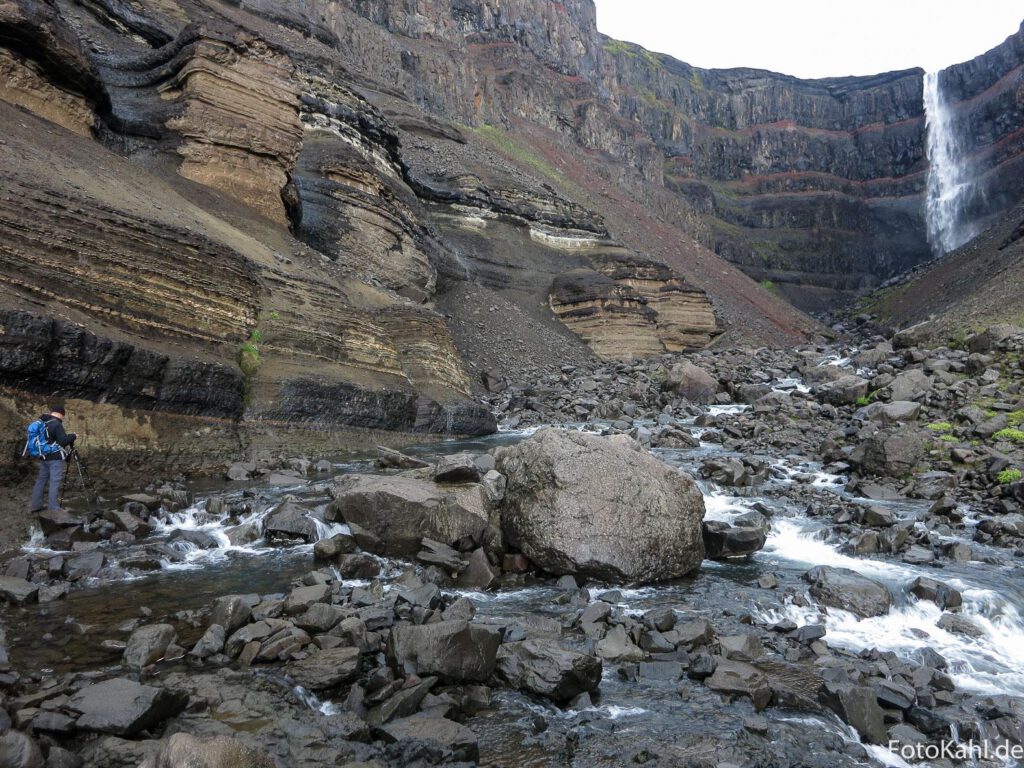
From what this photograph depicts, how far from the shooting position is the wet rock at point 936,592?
7.04 m

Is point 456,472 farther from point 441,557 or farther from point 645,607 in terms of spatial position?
point 645,607

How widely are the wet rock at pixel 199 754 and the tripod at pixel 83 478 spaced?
706 centimetres

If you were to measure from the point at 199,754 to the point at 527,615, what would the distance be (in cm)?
390

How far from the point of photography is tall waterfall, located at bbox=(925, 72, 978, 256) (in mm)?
80438

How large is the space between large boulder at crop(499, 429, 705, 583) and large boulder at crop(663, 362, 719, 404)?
1599 cm

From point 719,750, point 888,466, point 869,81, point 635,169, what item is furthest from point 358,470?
point 869,81

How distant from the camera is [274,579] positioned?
274 inches

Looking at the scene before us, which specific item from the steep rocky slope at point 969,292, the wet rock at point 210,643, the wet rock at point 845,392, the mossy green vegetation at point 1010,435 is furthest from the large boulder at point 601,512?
the steep rocky slope at point 969,292

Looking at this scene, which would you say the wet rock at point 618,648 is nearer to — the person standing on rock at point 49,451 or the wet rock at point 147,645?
the wet rock at point 147,645

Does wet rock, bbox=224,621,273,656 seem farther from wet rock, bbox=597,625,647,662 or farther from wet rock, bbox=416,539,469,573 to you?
wet rock, bbox=597,625,647,662

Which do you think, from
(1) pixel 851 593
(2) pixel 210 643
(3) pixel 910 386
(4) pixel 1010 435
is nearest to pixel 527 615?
(2) pixel 210 643

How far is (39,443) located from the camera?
26.0 feet

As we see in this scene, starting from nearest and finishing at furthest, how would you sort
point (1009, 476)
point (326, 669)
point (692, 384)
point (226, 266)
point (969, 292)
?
1. point (326, 669)
2. point (1009, 476)
3. point (226, 266)
4. point (692, 384)
5. point (969, 292)

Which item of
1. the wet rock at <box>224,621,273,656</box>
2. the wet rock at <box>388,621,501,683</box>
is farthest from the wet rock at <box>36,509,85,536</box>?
the wet rock at <box>388,621,501,683</box>
